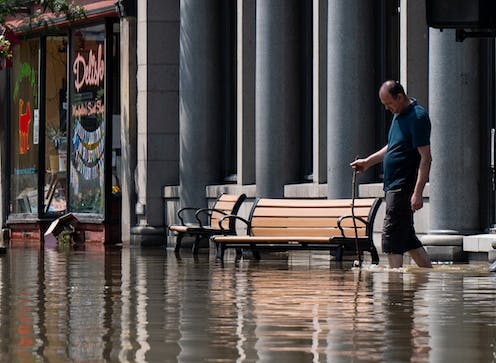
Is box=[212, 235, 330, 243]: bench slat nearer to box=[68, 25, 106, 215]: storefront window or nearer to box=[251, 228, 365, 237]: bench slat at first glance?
box=[251, 228, 365, 237]: bench slat

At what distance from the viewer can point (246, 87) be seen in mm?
27906

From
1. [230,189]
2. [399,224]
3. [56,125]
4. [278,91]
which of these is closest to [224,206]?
[278,91]

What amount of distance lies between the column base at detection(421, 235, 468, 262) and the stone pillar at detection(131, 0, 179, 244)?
9668mm

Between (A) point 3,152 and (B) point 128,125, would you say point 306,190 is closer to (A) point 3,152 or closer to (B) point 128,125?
(B) point 128,125

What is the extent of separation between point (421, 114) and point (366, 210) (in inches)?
167

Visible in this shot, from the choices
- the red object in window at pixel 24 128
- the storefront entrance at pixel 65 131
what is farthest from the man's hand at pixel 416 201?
the red object in window at pixel 24 128

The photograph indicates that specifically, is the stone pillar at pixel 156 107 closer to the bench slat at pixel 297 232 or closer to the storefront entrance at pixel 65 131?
the storefront entrance at pixel 65 131

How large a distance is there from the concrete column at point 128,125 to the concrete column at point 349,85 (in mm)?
7801

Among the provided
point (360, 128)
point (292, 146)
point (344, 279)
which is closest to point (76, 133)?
point (292, 146)

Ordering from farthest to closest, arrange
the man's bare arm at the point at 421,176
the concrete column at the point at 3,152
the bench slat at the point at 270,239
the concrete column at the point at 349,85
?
the concrete column at the point at 3,152
the concrete column at the point at 349,85
the bench slat at the point at 270,239
the man's bare arm at the point at 421,176

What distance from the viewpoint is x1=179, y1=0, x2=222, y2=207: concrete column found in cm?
2897

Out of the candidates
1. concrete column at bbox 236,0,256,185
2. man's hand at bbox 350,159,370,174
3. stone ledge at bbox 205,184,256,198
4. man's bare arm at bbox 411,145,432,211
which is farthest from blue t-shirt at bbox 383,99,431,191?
concrete column at bbox 236,0,256,185

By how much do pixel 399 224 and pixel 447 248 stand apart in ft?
14.1

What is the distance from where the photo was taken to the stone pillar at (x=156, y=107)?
99.0ft
